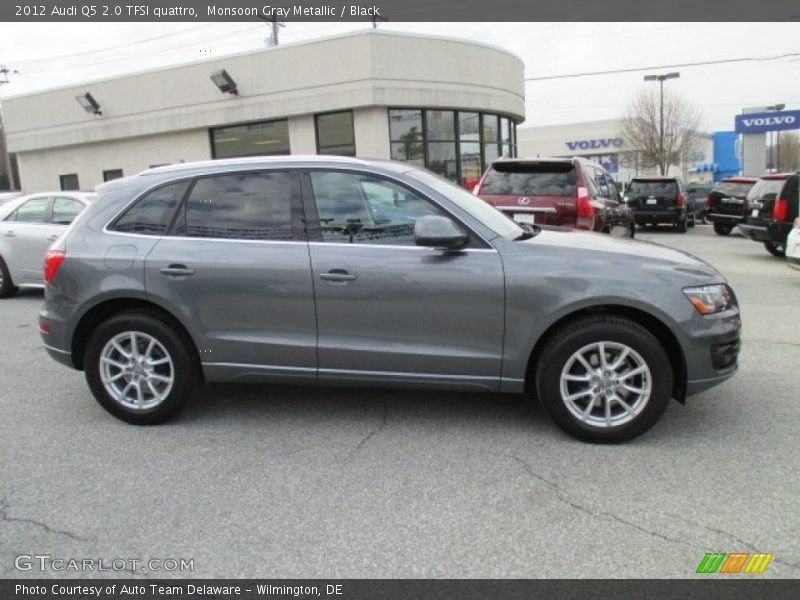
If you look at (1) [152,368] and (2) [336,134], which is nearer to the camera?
(1) [152,368]

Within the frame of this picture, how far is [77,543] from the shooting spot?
3021 millimetres

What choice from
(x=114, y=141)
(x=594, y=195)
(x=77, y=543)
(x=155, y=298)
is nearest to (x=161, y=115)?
(x=114, y=141)

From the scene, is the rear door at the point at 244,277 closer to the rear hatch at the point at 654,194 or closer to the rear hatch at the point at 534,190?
the rear hatch at the point at 534,190

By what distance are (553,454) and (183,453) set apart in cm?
227

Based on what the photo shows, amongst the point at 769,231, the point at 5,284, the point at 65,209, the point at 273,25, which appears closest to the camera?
the point at 65,209

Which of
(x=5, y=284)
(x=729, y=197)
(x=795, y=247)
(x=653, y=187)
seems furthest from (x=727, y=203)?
(x=5, y=284)

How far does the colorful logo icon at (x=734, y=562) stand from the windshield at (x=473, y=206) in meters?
2.17

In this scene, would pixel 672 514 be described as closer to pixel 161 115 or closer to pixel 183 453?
pixel 183 453

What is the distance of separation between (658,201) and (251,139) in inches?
516

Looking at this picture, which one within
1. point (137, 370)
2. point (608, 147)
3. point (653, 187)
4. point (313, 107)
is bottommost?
point (137, 370)

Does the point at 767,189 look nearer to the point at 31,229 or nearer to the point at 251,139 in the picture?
the point at 31,229

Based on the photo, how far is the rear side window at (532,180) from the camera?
28.7 feet

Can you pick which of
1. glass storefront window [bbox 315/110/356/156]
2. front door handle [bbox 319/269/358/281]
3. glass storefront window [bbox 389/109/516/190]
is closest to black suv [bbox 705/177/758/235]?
glass storefront window [bbox 389/109/516/190]

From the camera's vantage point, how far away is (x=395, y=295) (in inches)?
157
